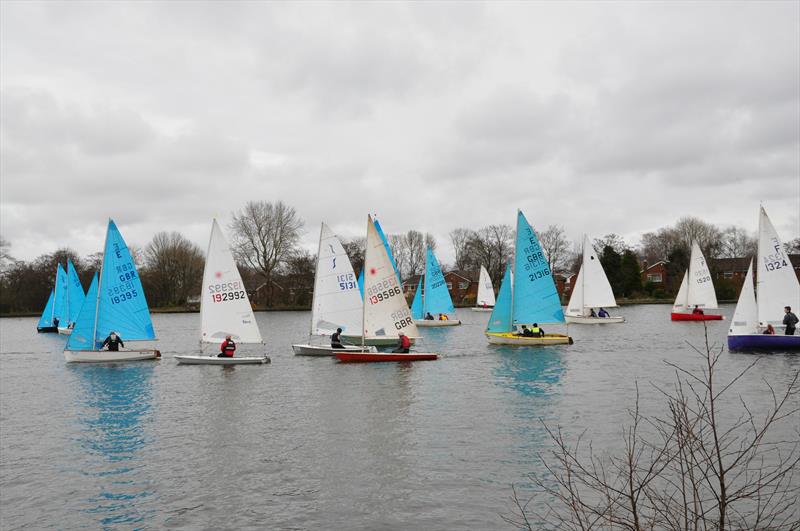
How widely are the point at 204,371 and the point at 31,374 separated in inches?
293

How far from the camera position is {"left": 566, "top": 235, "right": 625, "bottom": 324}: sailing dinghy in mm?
46688

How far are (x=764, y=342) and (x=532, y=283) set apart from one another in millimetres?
9747

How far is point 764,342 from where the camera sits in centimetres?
2506

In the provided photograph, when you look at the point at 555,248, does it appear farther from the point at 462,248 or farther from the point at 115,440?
the point at 115,440

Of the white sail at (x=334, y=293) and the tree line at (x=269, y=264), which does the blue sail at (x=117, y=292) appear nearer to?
the white sail at (x=334, y=293)

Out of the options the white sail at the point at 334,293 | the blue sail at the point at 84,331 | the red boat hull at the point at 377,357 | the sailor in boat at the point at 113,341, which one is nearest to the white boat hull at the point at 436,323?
the white sail at the point at 334,293

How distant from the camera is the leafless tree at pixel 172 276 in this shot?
Result: 85500 mm

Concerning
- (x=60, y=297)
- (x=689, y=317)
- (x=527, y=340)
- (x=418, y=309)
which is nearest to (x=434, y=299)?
(x=418, y=309)

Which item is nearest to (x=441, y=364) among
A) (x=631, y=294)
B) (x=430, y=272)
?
(x=430, y=272)

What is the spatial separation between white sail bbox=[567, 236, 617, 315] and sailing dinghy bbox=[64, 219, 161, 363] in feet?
103

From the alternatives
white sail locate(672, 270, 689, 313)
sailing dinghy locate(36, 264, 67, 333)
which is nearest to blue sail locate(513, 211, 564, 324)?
white sail locate(672, 270, 689, 313)

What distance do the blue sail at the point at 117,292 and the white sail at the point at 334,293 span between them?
24.4 ft

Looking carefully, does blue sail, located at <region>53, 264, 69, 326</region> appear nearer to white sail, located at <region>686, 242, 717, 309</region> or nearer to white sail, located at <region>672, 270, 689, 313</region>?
white sail, located at <region>672, 270, 689, 313</region>

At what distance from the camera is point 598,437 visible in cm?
1306
